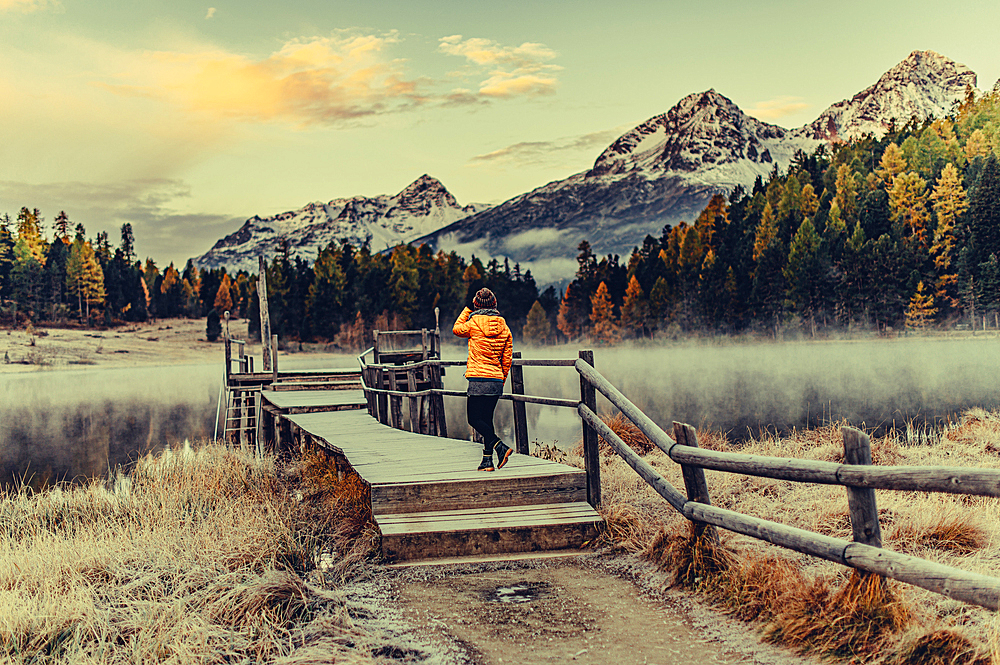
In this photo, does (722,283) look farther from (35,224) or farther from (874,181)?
(35,224)

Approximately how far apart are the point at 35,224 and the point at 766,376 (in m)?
124

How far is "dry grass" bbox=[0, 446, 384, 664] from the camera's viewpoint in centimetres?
443

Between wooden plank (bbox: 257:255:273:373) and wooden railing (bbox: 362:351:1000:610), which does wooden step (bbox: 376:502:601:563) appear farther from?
wooden plank (bbox: 257:255:273:373)

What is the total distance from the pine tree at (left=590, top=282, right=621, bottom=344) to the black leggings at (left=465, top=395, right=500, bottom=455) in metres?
109

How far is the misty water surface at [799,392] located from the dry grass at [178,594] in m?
12.1

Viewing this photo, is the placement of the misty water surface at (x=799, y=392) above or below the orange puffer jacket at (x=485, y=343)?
below

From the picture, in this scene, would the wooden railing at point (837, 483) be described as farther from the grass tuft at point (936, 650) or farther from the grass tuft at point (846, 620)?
the grass tuft at point (936, 650)

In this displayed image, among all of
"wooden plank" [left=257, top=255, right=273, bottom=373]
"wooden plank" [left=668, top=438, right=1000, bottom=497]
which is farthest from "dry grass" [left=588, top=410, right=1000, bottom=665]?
"wooden plank" [left=257, top=255, right=273, bottom=373]

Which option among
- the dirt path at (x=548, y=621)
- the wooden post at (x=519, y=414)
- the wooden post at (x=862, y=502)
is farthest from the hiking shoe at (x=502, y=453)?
the wooden post at (x=862, y=502)

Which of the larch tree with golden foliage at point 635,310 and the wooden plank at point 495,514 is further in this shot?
the larch tree with golden foliage at point 635,310

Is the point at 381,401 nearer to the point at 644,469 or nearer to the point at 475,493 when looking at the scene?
the point at 475,493

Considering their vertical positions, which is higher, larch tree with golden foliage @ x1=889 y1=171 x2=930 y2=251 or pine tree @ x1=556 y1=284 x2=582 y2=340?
larch tree with golden foliage @ x1=889 y1=171 x2=930 y2=251

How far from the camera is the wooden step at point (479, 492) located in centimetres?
681

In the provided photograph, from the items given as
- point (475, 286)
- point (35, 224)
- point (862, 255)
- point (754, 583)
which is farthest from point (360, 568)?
point (35, 224)
